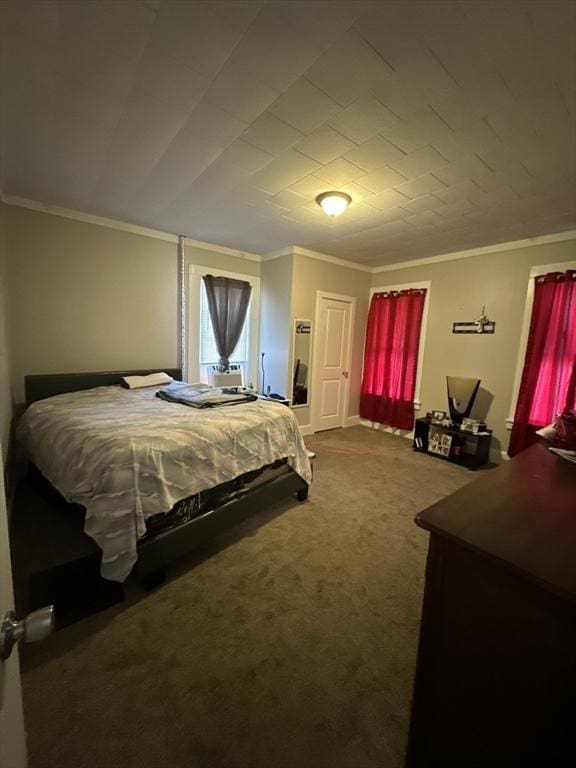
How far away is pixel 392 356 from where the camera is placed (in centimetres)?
484

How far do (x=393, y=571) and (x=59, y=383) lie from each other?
3.47 meters

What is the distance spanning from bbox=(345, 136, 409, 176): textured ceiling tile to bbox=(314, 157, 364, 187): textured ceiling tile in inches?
1.8

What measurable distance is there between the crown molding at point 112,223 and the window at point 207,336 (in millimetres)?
289

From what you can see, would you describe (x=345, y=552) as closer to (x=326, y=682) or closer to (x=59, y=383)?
(x=326, y=682)

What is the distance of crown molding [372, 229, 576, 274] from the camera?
3.35m

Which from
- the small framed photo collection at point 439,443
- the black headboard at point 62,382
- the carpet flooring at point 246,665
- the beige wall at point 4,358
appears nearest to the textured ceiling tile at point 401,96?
the carpet flooring at point 246,665

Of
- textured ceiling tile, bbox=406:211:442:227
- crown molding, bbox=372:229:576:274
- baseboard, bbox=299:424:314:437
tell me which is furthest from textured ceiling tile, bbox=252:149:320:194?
A: baseboard, bbox=299:424:314:437

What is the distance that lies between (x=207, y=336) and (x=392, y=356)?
2.77m

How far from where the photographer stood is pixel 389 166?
2246mm

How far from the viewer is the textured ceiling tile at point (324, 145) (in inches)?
76.5

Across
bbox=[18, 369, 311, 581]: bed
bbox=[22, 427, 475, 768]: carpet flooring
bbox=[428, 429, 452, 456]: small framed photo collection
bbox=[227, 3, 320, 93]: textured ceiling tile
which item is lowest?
bbox=[22, 427, 475, 768]: carpet flooring

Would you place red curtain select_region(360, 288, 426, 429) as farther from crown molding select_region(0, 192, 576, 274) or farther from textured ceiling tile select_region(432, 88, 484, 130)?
textured ceiling tile select_region(432, 88, 484, 130)

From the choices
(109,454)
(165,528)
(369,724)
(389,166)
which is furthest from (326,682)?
(389,166)

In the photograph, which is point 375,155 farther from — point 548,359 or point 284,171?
point 548,359
